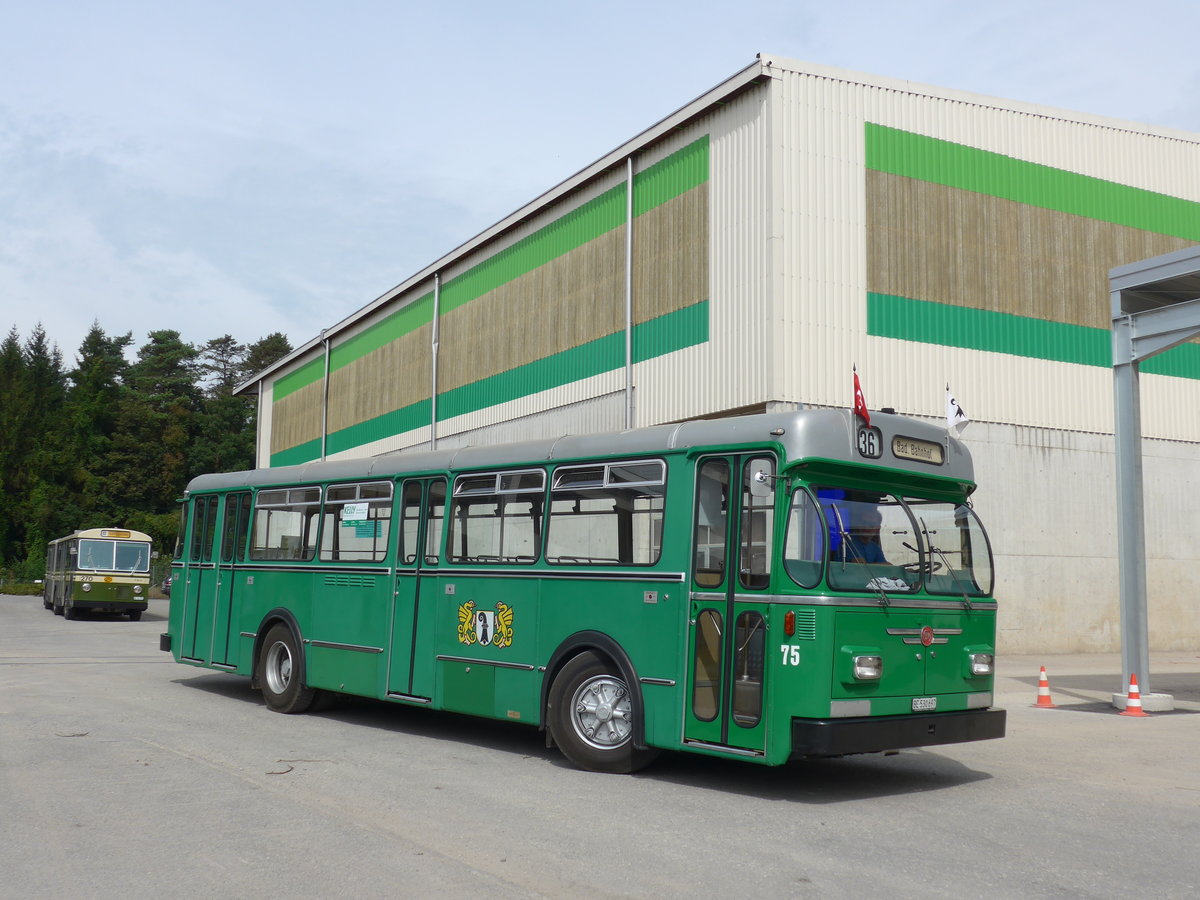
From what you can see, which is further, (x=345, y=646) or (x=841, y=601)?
(x=345, y=646)

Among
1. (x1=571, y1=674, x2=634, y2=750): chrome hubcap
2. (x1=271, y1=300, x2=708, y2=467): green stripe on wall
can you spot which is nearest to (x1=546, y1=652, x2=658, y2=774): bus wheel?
(x1=571, y1=674, x2=634, y2=750): chrome hubcap

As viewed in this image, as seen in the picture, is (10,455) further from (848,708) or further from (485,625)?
(848,708)

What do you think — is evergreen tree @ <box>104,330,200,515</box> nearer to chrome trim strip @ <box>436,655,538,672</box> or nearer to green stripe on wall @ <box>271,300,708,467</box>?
green stripe on wall @ <box>271,300,708,467</box>

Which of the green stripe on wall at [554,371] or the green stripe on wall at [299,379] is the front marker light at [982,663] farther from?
the green stripe on wall at [299,379]

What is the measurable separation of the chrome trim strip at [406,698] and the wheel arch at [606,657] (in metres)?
1.77

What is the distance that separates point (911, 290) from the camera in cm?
2369

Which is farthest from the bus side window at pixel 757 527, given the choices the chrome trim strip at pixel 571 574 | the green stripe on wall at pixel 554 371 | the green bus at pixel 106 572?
the green bus at pixel 106 572

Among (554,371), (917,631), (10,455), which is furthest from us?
(10,455)

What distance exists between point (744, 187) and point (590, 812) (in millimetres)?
17061

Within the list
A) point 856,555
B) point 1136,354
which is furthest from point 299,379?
point 856,555

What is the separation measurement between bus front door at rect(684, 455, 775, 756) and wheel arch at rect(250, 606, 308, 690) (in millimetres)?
5941

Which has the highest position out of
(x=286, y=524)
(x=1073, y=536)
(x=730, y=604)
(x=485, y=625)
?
(x=1073, y=536)

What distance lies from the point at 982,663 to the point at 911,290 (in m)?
15.6

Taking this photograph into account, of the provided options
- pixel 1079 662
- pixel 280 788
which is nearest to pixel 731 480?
pixel 280 788
